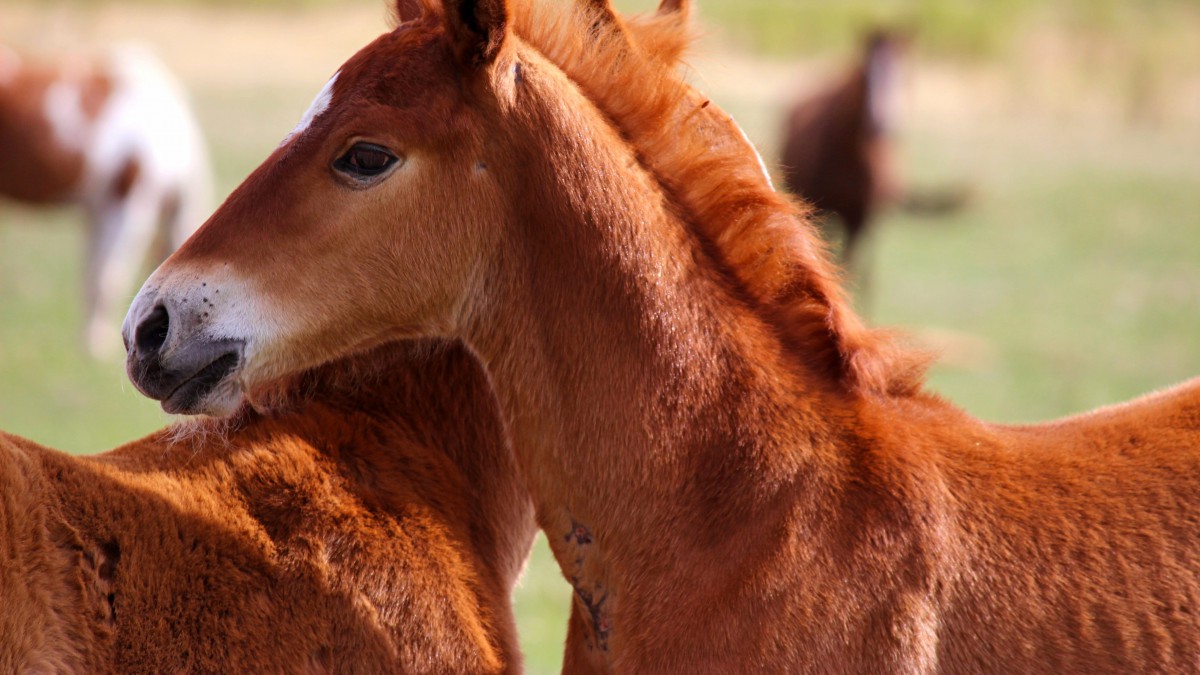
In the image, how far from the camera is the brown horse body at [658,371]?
231cm

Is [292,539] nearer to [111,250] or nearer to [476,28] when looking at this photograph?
[476,28]

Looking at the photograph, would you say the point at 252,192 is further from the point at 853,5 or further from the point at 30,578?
the point at 853,5

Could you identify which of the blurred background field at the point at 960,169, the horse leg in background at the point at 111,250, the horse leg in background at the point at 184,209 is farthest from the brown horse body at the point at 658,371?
the horse leg in background at the point at 184,209

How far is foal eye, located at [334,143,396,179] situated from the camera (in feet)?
8.05

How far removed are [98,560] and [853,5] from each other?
3389 cm

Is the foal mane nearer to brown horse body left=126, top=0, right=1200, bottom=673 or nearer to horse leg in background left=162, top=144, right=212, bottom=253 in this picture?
brown horse body left=126, top=0, right=1200, bottom=673

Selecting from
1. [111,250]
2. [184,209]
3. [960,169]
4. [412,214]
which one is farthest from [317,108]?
[960,169]

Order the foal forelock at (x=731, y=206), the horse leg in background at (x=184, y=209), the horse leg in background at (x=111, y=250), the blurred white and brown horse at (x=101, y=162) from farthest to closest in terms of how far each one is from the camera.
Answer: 1. the horse leg in background at (x=184, y=209)
2. the blurred white and brown horse at (x=101, y=162)
3. the horse leg in background at (x=111, y=250)
4. the foal forelock at (x=731, y=206)

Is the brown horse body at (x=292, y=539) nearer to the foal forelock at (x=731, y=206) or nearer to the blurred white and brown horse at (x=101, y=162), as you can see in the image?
Answer: the foal forelock at (x=731, y=206)

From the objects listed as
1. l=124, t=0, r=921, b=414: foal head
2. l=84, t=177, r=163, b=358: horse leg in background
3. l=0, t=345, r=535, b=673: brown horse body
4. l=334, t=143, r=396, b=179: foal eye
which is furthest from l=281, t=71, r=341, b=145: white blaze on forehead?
l=84, t=177, r=163, b=358: horse leg in background

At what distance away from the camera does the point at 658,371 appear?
246 cm

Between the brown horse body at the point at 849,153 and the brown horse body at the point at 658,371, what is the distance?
9.02 m

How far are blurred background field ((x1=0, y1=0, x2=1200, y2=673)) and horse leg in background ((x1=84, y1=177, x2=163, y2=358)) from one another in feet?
1.17

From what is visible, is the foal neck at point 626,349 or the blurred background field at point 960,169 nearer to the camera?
the foal neck at point 626,349
